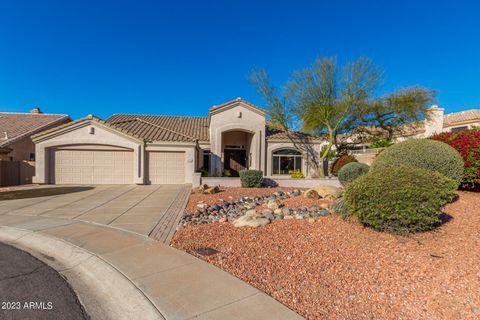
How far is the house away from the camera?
1512cm

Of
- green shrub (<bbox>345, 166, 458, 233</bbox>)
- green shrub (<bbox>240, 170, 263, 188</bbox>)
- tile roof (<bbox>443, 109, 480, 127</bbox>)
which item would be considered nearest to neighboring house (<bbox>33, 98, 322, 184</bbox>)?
green shrub (<bbox>240, 170, 263, 188</bbox>)

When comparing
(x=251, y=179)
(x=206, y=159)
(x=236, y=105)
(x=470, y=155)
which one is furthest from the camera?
(x=206, y=159)

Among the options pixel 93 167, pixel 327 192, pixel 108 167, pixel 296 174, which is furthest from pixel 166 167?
pixel 327 192

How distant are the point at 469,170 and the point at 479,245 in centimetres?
535

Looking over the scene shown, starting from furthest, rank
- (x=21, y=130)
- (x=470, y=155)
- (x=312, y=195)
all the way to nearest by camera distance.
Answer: (x=21, y=130) → (x=312, y=195) → (x=470, y=155)

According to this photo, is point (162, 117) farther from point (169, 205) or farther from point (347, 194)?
point (347, 194)

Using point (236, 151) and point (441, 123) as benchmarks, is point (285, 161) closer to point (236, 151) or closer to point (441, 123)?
point (236, 151)

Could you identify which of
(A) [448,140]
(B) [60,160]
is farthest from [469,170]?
(B) [60,160]

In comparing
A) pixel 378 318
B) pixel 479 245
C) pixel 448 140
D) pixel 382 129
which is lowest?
pixel 378 318

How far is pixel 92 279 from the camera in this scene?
3.68 m

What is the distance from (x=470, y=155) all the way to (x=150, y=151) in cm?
1667

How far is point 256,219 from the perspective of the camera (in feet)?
19.9

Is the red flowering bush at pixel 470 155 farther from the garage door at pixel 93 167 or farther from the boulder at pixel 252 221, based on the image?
the garage door at pixel 93 167

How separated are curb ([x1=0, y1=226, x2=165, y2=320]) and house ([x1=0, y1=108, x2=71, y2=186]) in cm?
1369
